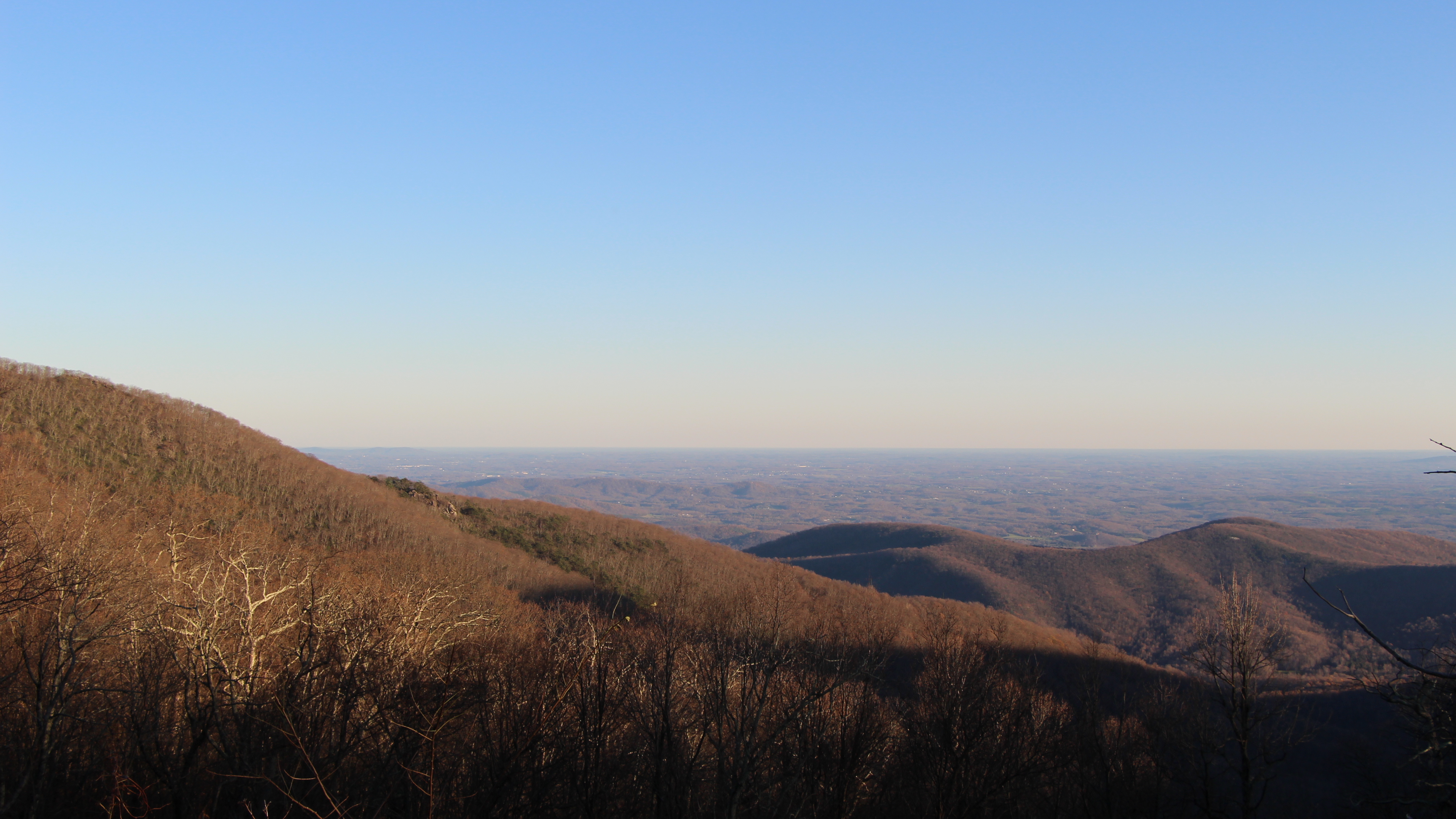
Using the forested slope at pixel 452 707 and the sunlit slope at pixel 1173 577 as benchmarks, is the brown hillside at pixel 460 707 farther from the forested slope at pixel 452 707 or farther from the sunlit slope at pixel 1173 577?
the sunlit slope at pixel 1173 577

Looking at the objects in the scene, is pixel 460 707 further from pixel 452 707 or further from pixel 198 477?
pixel 198 477

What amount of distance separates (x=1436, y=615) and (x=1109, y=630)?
48.0 metres

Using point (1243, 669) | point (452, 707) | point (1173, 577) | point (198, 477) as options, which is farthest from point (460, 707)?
point (1173, 577)

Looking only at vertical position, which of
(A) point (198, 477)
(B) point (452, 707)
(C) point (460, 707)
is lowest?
(A) point (198, 477)

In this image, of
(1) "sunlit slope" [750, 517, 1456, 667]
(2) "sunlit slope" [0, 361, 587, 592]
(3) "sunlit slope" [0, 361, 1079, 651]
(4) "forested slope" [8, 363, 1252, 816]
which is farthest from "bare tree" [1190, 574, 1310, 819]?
(1) "sunlit slope" [750, 517, 1456, 667]

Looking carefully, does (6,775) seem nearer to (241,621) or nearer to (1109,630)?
(241,621)

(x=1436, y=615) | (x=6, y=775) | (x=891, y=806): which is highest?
(x=6, y=775)

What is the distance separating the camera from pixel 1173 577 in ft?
522

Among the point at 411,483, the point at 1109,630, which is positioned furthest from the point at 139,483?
the point at 1109,630

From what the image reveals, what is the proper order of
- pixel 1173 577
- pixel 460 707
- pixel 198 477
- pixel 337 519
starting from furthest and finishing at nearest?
pixel 1173 577, pixel 337 519, pixel 198 477, pixel 460 707

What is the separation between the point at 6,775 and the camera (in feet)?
49.1

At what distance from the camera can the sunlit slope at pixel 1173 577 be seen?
12888 cm

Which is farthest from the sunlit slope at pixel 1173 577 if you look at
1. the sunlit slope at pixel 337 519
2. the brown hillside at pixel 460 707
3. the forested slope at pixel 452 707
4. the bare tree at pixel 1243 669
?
the forested slope at pixel 452 707

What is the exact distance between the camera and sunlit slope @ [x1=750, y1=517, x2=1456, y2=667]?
423ft
